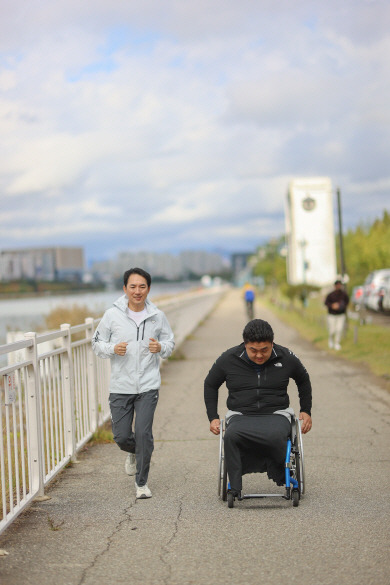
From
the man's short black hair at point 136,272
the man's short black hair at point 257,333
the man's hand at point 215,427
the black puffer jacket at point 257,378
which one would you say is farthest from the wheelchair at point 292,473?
the man's short black hair at point 136,272

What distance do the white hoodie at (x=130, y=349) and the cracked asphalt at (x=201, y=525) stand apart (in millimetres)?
932

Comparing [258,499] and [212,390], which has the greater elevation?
[212,390]

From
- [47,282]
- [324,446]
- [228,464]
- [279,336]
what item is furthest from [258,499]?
[279,336]

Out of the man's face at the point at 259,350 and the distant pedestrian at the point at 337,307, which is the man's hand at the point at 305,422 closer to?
the man's face at the point at 259,350

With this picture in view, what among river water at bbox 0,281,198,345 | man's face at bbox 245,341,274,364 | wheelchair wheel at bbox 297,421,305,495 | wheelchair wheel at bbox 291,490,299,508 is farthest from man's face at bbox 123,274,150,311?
river water at bbox 0,281,198,345

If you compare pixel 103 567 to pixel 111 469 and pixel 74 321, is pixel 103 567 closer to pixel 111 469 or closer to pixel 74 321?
pixel 111 469

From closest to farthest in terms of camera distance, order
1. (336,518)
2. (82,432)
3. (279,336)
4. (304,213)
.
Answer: (336,518)
(82,432)
(279,336)
(304,213)

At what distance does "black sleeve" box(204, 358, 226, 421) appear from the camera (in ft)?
19.6

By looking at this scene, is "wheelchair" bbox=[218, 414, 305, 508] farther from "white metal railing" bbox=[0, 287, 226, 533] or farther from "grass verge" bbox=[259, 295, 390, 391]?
"grass verge" bbox=[259, 295, 390, 391]

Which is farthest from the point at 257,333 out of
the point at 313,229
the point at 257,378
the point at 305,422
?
the point at 313,229

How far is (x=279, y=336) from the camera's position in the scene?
2516 centimetres

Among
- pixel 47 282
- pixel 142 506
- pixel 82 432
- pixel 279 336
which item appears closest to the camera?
pixel 142 506

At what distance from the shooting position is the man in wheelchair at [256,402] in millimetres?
5727

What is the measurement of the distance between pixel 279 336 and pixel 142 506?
63.6ft
